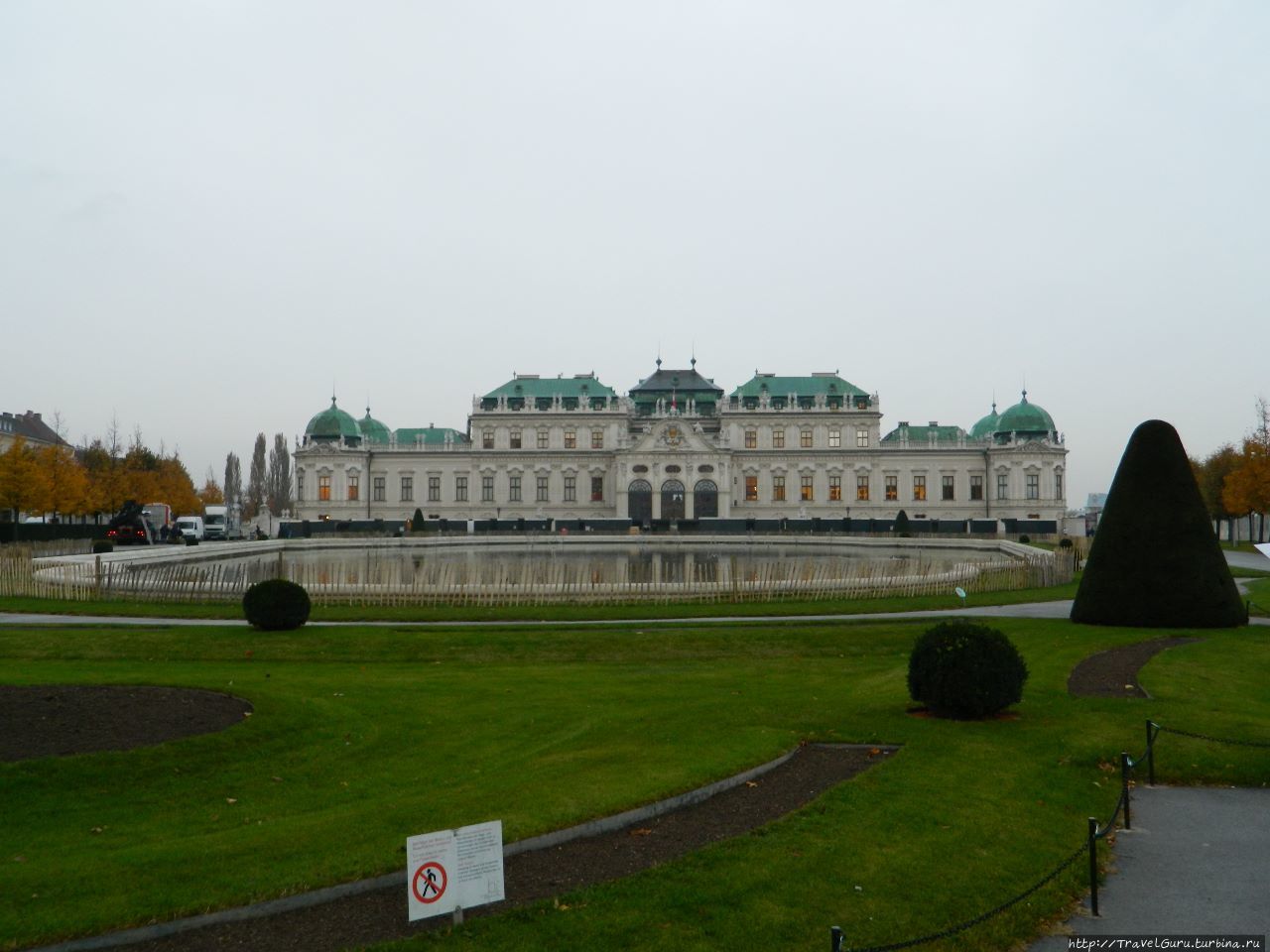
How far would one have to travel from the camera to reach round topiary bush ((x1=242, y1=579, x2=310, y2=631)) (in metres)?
23.7

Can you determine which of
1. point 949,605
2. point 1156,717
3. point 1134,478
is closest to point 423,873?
point 1156,717

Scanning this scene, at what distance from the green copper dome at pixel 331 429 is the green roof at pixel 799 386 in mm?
39109

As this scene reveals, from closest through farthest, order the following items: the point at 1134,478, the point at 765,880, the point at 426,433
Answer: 1. the point at 765,880
2. the point at 1134,478
3. the point at 426,433

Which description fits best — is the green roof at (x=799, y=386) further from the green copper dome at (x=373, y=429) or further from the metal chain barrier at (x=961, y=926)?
the metal chain barrier at (x=961, y=926)

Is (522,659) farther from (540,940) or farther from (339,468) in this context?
(339,468)

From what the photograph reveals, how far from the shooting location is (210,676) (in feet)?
55.7

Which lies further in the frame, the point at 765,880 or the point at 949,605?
the point at 949,605

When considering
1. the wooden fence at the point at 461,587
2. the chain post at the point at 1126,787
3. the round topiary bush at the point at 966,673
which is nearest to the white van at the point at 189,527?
the wooden fence at the point at 461,587

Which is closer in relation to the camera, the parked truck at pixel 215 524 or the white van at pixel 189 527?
the white van at pixel 189 527

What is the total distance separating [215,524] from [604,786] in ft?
260

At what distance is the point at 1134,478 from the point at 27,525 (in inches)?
2692

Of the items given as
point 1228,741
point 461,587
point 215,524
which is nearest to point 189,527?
point 215,524

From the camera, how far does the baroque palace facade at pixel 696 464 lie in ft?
306

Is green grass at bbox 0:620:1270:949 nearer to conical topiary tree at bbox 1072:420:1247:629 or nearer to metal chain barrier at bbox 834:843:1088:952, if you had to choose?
metal chain barrier at bbox 834:843:1088:952
